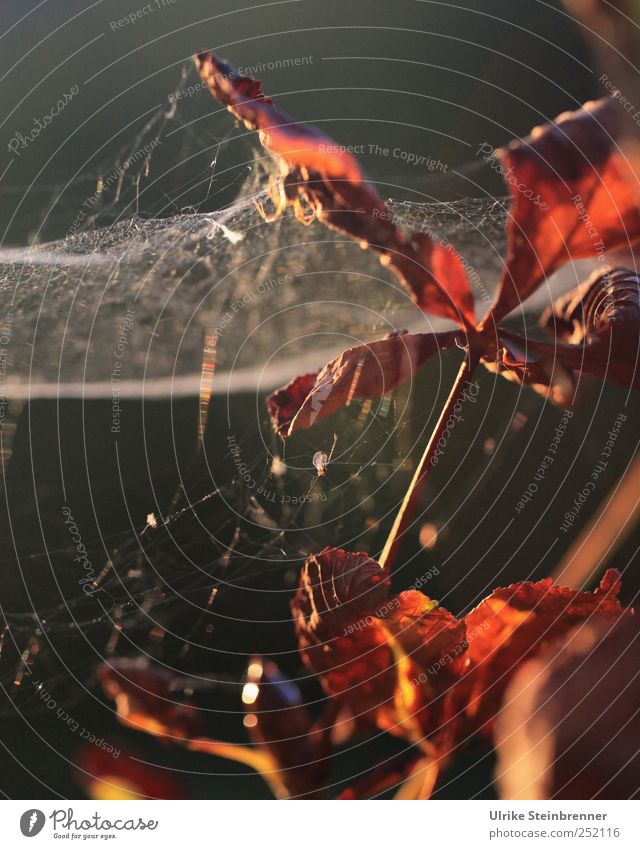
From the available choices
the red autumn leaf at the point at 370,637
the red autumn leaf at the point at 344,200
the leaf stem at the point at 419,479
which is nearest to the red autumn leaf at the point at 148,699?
the red autumn leaf at the point at 370,637

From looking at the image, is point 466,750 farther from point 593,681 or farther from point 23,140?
point 23,140

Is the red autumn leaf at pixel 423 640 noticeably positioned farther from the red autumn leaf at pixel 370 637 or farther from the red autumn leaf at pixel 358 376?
the red autumn leaf at pixel 358 376

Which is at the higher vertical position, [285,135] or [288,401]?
[285,135]

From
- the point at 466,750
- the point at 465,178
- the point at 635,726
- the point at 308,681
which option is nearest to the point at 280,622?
the point at 308,681

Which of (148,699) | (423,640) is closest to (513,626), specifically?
(423,640)
